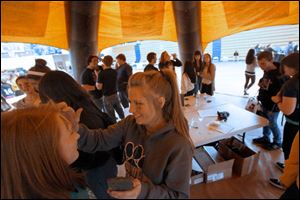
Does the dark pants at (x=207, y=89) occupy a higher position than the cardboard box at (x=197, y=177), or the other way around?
the dark pants at (x=207, y=89)

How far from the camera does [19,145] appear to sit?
578 mm

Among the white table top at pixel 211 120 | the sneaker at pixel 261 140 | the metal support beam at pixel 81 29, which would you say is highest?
the metal support beam at pixel 81 29

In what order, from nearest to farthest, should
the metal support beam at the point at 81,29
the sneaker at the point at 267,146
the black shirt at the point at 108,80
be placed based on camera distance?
1. the sneaker at the point at 267,146
2. the black shirt at the point at 108,80
3. the metal support beam at the point at 81,29

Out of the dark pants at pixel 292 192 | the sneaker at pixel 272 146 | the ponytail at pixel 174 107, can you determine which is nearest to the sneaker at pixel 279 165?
the sneaker at pixel 272 146

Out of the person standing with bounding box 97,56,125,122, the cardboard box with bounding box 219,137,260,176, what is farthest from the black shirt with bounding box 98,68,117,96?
the cardboard box with bounding box 219,137,260,176

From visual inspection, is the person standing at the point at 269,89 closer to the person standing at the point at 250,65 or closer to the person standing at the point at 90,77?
the person standing at the point at 90,77

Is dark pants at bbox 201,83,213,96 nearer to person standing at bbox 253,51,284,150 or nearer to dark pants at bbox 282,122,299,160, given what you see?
person standing at bbox 253,51,284,150

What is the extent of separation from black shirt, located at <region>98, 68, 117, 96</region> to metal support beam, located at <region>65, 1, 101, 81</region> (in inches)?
63.6

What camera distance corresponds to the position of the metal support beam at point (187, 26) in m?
5.21

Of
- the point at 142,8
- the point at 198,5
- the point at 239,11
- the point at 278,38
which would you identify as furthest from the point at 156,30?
the point at 278,38

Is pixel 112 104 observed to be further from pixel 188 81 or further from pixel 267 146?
pixel 267 146

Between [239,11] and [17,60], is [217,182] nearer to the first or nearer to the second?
[239,11]

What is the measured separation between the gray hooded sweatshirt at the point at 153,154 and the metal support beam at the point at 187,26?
470 cm

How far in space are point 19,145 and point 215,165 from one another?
7.04 feet
